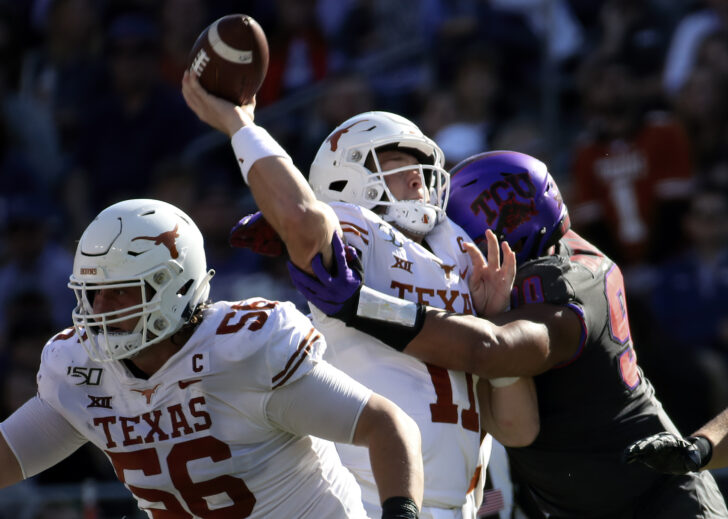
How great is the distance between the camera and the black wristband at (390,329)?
3506 millimetres

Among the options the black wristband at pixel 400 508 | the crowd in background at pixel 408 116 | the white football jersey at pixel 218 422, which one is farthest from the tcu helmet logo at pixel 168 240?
the crowd in background at pixel 408 116

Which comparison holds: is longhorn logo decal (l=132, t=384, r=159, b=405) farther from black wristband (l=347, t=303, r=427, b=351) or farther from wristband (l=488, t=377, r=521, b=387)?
wristband (l=488, t=377, r=521, b=387)

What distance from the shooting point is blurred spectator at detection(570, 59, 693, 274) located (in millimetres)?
7234

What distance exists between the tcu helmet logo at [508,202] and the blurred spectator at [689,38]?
12.7ft

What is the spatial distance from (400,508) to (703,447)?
1.32 meters

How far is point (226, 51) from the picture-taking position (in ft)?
12.0

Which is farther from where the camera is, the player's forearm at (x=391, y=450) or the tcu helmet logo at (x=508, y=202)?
the tcu helmet logo at (x=508, y=202)

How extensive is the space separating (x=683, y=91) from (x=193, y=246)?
474cm

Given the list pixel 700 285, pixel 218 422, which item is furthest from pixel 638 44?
pixel 218 422

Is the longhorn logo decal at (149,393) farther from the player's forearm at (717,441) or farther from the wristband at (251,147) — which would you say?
the player's forearm at (717,441)

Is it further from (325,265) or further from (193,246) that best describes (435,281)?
(193,246)

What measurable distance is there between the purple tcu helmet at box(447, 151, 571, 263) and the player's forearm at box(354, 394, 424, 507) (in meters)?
1.13

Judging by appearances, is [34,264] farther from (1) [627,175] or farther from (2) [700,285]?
(2) [700,285]

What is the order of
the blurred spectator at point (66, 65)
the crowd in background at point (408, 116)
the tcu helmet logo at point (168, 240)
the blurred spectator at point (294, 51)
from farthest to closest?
1. the blurred spectator at point (66, 65)
2. the blurred spectator at point (294, 51)
3. the crowd in background at point (408, 116)
4. the tcu helmet logo at point (168, 240)
